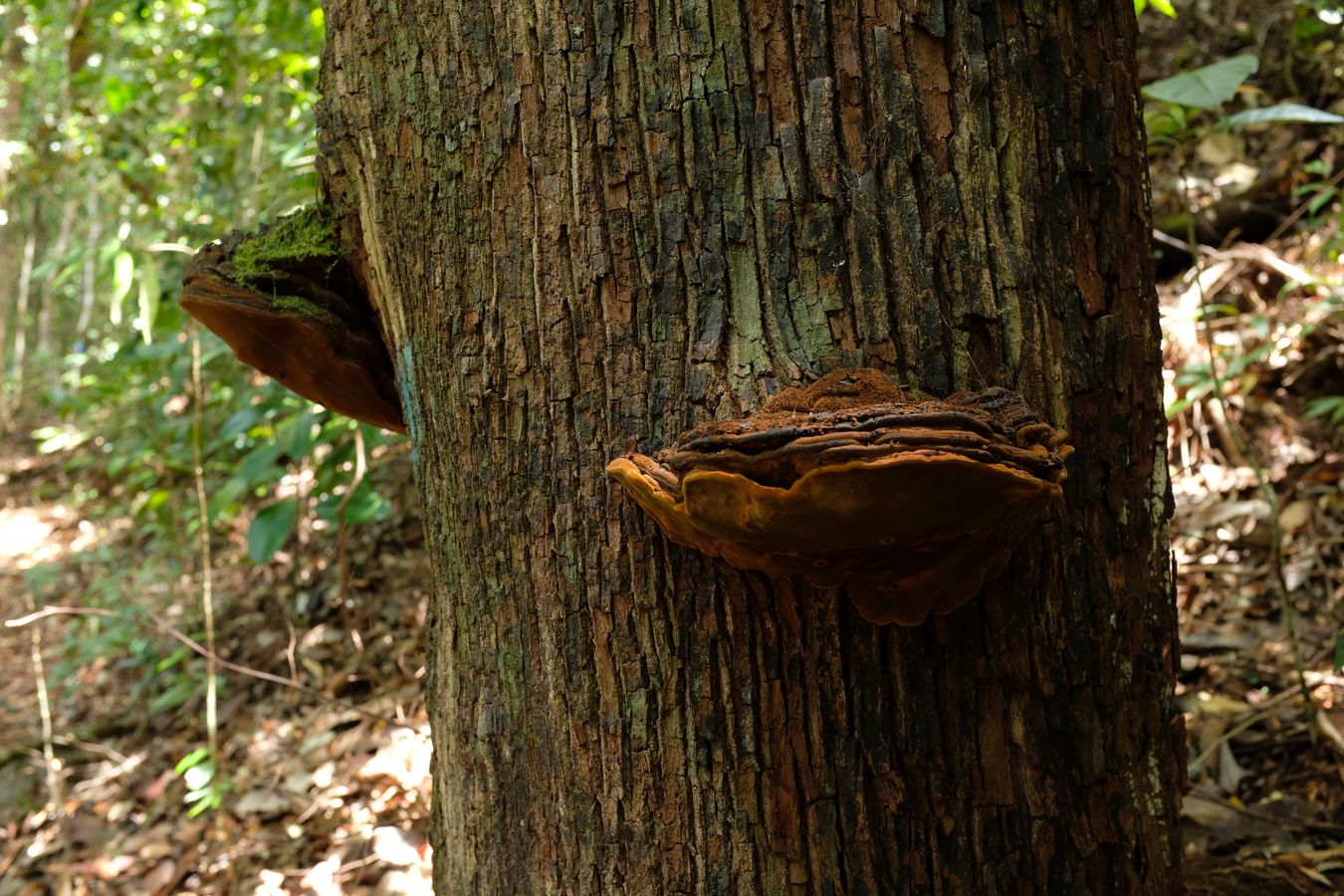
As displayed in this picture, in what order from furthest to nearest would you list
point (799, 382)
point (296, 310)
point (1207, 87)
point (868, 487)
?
1. point (1207, 87)
2. point (296, 310)
3. point (799, 382)
4. point (868, 487)

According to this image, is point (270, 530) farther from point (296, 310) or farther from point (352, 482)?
point (296, 310)

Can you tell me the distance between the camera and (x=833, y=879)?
1.19 metres

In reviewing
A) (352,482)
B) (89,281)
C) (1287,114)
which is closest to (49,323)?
(89,281)

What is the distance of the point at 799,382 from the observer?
3.75ft

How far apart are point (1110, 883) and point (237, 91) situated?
22.3 feet

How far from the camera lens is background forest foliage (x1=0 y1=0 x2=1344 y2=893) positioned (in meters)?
3.10

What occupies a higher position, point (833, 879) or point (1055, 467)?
point (1055, 467)

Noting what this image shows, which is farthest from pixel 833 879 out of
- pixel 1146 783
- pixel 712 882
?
pixel 1146 783

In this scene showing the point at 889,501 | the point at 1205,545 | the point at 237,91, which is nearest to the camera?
the point at 889,501

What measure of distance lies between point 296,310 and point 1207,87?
223 cm

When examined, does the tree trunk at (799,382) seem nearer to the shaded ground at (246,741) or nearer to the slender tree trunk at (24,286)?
the shaded ground at (246,741)

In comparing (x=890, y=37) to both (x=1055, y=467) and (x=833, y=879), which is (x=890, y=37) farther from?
(x=833, y=879)

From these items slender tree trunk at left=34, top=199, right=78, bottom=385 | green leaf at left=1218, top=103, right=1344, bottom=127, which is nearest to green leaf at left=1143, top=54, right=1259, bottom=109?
green leaf at left=1218, top=103, right=1344, bottom=127

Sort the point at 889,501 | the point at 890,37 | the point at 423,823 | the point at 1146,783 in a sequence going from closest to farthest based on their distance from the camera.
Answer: the point at 889,501 < the point at 890,37 < the point at 1146,783 < the point at 423,823
